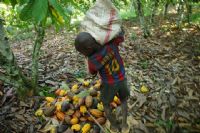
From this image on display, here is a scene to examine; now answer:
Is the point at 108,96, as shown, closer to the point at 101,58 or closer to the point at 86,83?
the point at 101,58

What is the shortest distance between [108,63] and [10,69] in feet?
4.01

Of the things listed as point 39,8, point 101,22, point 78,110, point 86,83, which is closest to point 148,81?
point 86,83

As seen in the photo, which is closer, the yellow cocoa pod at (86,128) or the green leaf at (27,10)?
the green leaf at (27,10)

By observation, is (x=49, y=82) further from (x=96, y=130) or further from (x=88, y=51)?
(x=88, y=51)

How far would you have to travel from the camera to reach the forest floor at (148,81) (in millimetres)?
3037

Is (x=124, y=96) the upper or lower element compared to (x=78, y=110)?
upper

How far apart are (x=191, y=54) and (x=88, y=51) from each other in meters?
2.90

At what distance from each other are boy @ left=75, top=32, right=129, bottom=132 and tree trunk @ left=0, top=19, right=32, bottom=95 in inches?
40.4

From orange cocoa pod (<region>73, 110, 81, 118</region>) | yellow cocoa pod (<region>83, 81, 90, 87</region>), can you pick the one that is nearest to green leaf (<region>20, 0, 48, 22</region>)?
orange cocoa pod (<region>73, 110, 81, 118</region>)

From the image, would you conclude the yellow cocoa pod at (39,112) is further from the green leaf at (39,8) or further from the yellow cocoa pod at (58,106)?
the green leaf at (39,8)

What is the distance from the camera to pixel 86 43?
7.30 ft

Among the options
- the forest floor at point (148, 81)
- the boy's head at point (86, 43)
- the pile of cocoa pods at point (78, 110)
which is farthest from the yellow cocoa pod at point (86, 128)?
the boy's head at point (86, 43)

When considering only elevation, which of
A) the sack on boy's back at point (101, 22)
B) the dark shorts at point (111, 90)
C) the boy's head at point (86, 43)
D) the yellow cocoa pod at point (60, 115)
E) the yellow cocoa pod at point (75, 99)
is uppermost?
the sack on boy's back at point (101, 22)

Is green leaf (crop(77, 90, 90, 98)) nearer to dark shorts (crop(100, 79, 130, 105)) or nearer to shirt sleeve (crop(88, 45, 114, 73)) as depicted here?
dark shorts (crop(100, 79, 130, 105))
